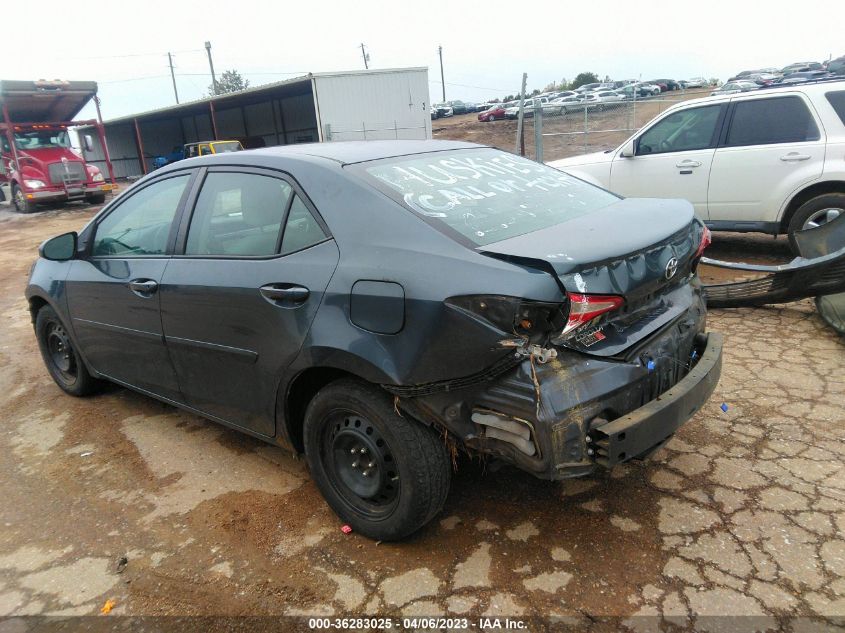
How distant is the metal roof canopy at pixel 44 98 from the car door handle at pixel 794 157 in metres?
17.6

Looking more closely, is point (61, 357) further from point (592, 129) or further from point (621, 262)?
point (592, 129)

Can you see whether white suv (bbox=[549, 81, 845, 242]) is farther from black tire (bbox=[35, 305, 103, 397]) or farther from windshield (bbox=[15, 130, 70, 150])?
windshield (bbox=[15, 130, 70, 150])

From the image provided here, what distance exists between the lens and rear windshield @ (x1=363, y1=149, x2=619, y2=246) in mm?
2523

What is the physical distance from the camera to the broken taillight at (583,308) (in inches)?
84.5

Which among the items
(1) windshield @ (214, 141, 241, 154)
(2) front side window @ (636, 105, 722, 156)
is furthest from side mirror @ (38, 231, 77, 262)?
(1) windshield @ (214, 141, 241, 154)

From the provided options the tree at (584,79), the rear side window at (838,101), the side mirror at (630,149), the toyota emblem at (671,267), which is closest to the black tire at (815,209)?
the rear side window at (838,101)

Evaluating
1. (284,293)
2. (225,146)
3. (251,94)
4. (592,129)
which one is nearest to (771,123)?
(284,293)

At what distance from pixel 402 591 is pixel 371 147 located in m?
2.12

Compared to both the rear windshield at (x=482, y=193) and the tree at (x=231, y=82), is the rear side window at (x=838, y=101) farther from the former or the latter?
the tree at (x=231, y=82)

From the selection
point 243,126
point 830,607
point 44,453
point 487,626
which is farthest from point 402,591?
point 243,126

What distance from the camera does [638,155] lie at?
725 cm

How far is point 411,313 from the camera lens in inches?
88.6

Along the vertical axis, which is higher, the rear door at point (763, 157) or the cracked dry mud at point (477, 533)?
the rear door at point (763, 157)

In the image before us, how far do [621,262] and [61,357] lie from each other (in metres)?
4.14
